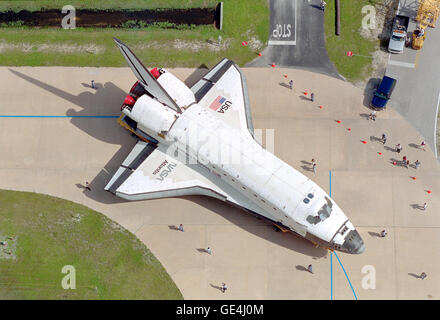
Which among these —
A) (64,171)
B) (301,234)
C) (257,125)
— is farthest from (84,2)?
(301,234)

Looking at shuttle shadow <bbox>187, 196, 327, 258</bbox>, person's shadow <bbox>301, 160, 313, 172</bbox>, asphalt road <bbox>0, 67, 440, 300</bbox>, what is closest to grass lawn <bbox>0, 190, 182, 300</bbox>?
asphalt road <bbox>0, 67, 440, 300</bbox>

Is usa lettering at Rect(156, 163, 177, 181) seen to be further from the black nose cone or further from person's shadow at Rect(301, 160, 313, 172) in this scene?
the black nose cone

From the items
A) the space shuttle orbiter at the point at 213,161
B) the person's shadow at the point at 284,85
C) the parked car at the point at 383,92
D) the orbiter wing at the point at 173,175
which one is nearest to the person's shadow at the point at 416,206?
the space shuttle orbiter at the point at 213,161

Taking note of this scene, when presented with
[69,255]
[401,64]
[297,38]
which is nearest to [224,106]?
[297,38]

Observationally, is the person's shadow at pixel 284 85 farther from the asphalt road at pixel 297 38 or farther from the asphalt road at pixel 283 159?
the asphalt road at pixel 297 38

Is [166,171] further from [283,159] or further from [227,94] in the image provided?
[283,159]
